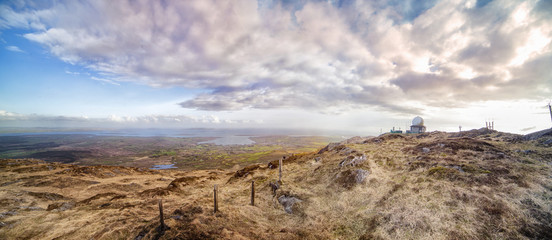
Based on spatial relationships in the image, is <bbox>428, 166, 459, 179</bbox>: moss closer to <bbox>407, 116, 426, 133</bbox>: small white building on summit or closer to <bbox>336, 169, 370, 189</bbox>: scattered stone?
<bbox>336, 169, 370, 189</bbox>: scattered stone

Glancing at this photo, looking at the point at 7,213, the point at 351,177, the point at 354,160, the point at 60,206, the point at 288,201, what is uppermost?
the point at 354,160

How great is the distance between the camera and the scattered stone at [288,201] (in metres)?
17.7

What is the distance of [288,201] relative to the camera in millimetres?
18766

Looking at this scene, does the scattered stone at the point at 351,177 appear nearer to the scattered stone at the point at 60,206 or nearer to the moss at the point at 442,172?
the moss at the point at 442,172

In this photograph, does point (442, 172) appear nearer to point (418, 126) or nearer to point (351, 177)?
point (351, 177)

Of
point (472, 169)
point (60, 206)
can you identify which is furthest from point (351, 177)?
point (60, 206)

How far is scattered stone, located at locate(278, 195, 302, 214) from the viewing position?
17727 mm

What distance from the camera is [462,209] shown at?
12.5m

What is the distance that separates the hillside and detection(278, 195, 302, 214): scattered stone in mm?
105

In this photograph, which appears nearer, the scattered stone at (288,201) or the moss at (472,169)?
the moss at (472,169)

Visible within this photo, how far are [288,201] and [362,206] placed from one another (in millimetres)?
6903

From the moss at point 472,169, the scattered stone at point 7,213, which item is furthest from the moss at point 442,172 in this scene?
the scattered stone at point 7,213

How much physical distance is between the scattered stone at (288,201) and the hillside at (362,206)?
105 millimetres

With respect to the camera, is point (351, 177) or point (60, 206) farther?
point (351, 177)
